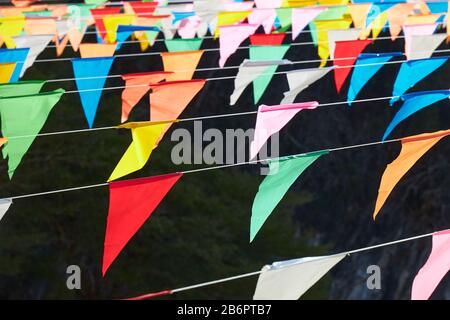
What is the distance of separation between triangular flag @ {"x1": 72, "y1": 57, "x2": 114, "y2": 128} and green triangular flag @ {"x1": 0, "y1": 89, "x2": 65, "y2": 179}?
1.35 m

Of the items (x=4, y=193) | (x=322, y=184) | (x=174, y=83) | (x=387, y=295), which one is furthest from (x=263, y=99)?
(x=174, y=83)

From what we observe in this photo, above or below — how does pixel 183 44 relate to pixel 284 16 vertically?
below

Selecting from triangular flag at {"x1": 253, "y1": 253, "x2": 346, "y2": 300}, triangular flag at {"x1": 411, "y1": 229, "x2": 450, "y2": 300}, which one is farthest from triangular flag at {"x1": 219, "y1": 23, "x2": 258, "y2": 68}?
triangular flag at {"x1": 253, "y1": 253, "x2": 346, "y2": 300}

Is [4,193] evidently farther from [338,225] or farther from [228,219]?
[338,225]

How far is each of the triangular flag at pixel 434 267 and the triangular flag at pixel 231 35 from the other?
4397mm

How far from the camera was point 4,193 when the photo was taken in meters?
11.3

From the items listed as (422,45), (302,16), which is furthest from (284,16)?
(422,45)

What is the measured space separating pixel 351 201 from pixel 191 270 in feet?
15.4

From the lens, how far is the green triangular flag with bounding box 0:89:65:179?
23.4 feet

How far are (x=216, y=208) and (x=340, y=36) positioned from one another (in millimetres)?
4103

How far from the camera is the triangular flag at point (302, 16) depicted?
34.4 feet

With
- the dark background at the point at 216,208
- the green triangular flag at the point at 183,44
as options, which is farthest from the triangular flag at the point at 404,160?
the dark background at the point at 216,208

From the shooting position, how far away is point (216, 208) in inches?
521

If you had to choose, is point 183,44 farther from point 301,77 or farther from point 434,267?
point 434,267
